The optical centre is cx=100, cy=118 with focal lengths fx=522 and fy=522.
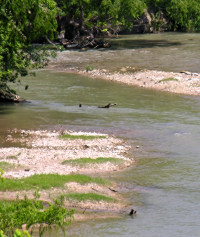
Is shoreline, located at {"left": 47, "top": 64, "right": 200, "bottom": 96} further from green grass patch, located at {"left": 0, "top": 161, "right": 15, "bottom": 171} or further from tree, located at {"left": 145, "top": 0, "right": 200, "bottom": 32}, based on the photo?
green grass patch, located at {"left": 0, "top": 161, "right": 15, "bottom": 171}

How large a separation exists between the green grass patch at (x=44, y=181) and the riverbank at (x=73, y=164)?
2cm

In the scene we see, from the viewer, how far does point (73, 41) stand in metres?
38.2

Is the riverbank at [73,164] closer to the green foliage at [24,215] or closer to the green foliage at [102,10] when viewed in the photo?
the green foliage at [24,215]

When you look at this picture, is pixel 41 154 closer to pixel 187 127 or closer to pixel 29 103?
pixel 187 127

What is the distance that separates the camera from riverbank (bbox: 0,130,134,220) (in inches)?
425

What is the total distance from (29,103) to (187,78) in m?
9.02

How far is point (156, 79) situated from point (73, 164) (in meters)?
14.5

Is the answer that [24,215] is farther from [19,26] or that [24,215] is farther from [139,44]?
[139,44]

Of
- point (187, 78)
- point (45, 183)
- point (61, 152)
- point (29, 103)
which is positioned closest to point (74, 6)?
point (187, 78)

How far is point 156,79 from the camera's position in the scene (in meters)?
27.0

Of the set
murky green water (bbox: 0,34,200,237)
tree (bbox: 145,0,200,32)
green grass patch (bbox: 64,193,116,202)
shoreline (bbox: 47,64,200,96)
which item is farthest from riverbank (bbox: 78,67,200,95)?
green grass patch (bbox: 64,193,116,202)

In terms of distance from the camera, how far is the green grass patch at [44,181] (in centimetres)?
1105

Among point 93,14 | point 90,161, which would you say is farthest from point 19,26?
point 93,14

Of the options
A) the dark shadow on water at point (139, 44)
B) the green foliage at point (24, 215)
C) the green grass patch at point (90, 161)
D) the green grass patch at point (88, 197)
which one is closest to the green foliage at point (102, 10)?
the dark shadow on water at point (139, 44)
